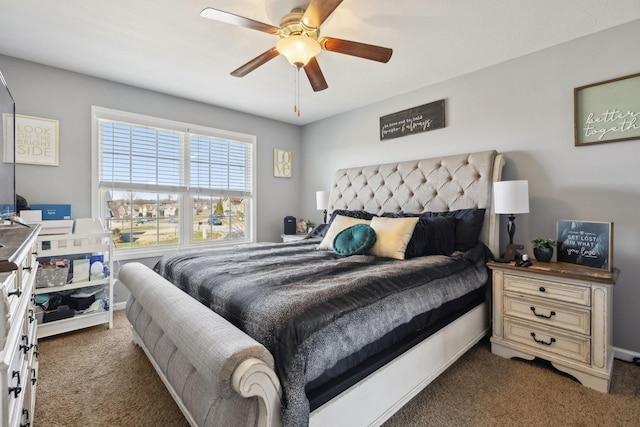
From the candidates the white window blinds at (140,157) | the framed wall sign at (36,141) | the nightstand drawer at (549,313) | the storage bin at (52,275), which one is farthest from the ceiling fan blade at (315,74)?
the storage bin at (52,275)

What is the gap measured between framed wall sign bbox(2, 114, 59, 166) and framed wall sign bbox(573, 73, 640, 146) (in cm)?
454

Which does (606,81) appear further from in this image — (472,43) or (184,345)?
(184,345)

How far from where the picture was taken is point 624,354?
6.79 feet

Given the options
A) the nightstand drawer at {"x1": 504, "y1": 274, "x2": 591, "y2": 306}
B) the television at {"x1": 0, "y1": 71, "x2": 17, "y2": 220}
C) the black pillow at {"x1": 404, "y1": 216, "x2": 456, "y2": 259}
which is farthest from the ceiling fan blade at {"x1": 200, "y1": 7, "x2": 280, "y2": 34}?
the nightstand drawer at {"x1": 504, "y1": 274, "x2": 591, "y2": 306}

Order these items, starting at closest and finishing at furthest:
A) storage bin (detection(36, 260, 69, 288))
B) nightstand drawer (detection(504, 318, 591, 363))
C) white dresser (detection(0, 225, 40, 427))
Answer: white dresser (detection(0, 225, 40, 427))
nightstand drawer (detection(504, 318, 591, 363))
storage bin (detection(36, 260, 69, 288))

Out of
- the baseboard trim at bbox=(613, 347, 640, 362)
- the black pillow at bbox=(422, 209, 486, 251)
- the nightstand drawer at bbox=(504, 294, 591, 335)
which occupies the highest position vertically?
the black pillow at bbox=(422, 209, 486, 251)

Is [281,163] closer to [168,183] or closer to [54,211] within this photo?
[168,183]

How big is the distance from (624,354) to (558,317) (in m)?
0.73

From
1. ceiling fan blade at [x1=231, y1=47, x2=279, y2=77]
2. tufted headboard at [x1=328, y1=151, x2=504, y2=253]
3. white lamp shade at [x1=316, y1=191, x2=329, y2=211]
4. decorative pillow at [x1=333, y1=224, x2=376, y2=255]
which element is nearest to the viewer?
ceiling fan blade at [x1=231, y1=47, x2=279, y2=77]

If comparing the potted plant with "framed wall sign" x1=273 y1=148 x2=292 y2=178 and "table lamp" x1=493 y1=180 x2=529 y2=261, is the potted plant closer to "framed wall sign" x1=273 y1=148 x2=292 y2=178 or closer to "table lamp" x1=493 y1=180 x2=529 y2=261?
"table lamp" x1=493 y1=180 x2=529 y2=261

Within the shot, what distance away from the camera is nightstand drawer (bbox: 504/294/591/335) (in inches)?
71.1

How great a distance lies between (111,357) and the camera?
2.11 meters

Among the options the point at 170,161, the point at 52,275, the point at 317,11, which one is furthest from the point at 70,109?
the point at 317,11

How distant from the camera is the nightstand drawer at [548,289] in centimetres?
180
